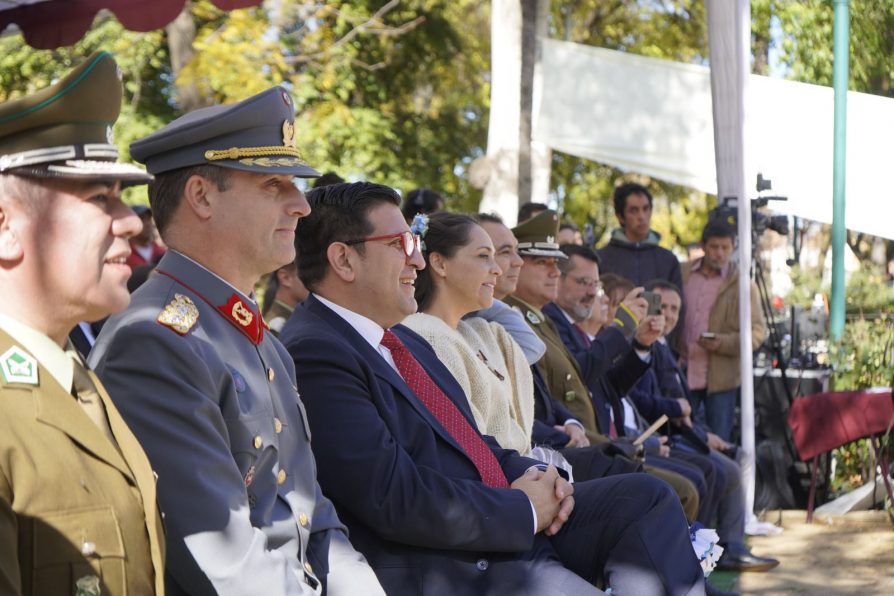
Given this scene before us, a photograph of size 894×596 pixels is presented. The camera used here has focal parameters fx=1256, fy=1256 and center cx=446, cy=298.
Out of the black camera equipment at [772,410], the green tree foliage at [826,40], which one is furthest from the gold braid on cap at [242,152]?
the green tree foliage at [826,40]

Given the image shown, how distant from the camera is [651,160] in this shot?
34.0 ft

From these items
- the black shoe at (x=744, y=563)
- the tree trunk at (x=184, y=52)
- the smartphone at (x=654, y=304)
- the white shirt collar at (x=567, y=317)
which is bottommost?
the black shoe at (x=744, y=563)

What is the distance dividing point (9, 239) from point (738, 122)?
217 inches

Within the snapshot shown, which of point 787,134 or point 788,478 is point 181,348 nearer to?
point 788,478

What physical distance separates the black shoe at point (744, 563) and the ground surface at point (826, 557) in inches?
1.6

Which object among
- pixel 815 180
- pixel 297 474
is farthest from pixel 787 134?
pixel 297 474

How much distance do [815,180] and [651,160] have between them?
4.32ft

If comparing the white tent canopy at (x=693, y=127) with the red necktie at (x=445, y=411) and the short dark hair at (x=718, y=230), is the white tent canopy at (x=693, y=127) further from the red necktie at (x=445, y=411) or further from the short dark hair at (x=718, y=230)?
the red necktie at (x=445, y=411)

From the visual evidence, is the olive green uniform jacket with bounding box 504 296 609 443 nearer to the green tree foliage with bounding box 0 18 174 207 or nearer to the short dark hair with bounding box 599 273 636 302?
the short dark hair with bounding box 599 273 636 302

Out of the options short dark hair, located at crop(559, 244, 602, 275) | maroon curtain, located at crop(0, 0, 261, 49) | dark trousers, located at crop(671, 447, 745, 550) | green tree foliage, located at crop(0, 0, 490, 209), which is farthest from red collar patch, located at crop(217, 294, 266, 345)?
green tree foliage, located at crop(0, 0, 490, 209)

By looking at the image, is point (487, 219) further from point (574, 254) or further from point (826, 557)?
point (826, 557)

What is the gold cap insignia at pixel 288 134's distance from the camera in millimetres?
2752

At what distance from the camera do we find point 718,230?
7922 millimetres

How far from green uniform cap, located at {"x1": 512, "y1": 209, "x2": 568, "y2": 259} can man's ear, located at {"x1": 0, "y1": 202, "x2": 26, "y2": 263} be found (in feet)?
12.7
